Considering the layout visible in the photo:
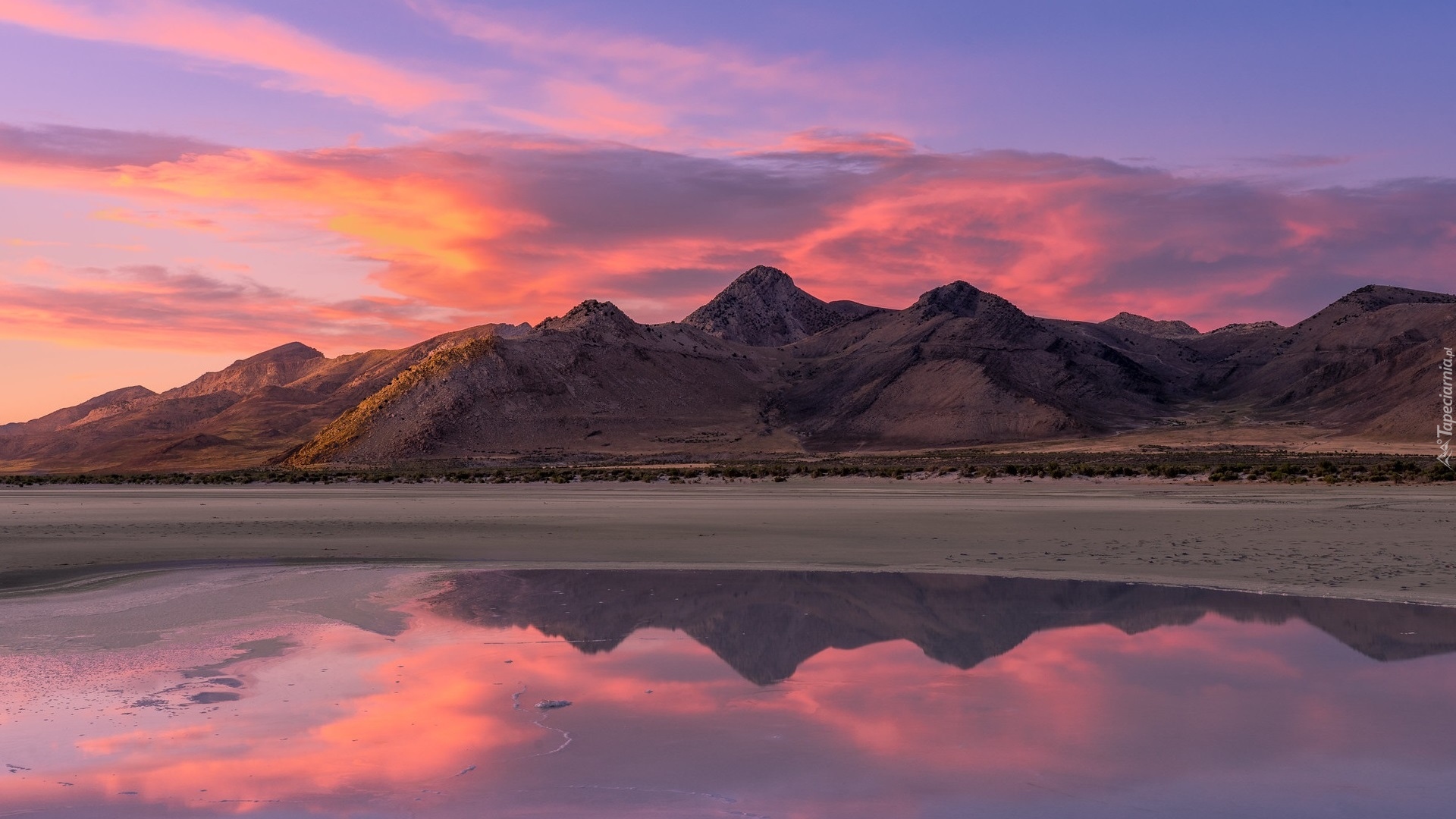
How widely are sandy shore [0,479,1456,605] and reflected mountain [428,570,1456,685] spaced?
1.49 m

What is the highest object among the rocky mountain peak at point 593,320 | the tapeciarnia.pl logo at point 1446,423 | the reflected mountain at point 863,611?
the rocky mountain peak at point 593,320

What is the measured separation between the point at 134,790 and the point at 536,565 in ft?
43.3

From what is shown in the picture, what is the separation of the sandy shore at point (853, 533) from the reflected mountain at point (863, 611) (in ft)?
4.90

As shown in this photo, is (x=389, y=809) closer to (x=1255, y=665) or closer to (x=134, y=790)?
(x=134, y=790)

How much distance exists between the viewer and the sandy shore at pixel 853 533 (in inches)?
772

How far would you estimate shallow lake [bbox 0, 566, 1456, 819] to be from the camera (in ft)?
24.0

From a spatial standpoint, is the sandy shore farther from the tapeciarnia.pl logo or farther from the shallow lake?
the tapeciarnia.pl logo

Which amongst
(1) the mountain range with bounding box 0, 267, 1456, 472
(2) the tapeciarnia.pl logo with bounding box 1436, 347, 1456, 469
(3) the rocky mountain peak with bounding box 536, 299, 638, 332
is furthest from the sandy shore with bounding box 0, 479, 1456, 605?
(3) the rocky mountain peak with bounding box 536, 299, 638, 332

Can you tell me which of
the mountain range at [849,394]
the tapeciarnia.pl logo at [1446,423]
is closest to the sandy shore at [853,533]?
the tapeciarnia.pl logo at [1446,423]

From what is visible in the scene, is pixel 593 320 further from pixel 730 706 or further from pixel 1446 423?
pixel 730 706

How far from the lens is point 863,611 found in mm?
14945

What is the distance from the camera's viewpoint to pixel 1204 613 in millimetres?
14633

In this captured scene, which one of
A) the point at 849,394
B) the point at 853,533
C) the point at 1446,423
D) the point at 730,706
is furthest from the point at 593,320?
the point at 730,706

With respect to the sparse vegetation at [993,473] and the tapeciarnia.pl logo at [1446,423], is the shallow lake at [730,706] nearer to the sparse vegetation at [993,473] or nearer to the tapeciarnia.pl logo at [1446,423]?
the sparse vegetation at [993,473]
